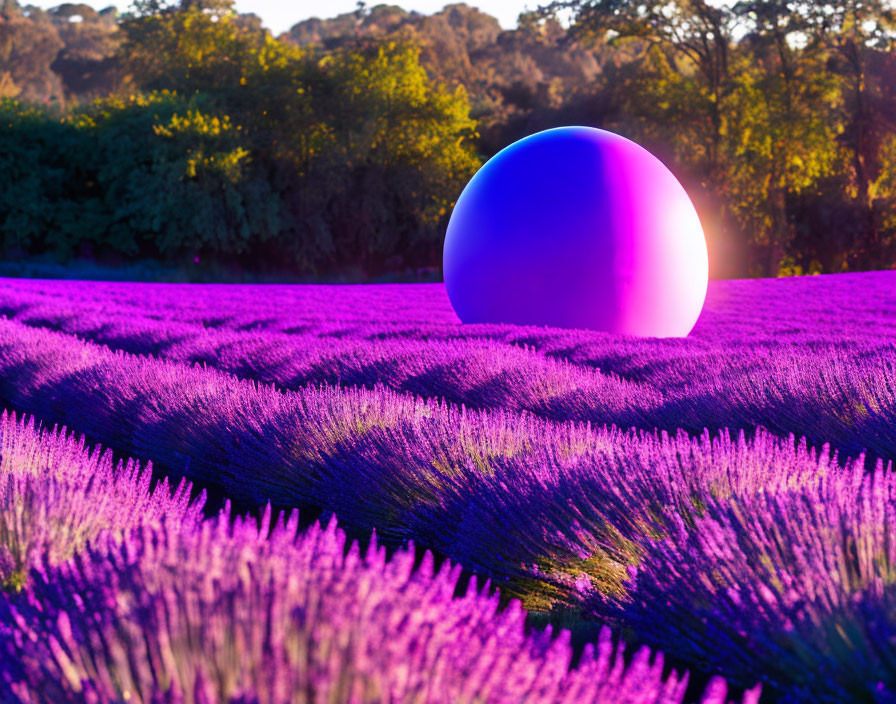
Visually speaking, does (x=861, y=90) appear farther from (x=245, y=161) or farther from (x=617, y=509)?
(x=617, y=509)

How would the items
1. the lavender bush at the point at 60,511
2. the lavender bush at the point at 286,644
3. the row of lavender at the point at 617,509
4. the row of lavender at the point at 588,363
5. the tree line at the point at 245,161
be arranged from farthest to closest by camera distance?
the tree line at the point at 245,161, the row of lavender at the point at 588,363, the lavender bush at the point at 60,511, the row of lavender at the point at 617,509, the lavender bush at the point at 286,644

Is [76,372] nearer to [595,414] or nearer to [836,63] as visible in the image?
[595,414]

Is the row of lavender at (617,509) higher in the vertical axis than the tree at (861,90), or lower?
lower

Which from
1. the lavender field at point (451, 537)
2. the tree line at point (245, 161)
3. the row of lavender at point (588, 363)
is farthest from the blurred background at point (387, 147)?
the lavender field at point (451, 537)

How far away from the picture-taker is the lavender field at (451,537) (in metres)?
1.20

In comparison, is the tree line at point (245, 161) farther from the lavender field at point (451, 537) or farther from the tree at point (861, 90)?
the lavender field at point (451, 537)

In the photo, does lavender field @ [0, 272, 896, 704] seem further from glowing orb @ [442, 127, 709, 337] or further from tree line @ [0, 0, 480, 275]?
tree line @ [0, 0, 480, 275]

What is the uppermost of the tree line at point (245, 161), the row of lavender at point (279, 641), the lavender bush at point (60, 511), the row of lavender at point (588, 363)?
the tree line at point (245, 161)

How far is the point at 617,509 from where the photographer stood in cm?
247

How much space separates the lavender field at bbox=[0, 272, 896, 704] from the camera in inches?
47.2

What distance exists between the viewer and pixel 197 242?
33594 millimetres

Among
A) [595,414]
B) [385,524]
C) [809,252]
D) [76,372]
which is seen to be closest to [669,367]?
[595,414]

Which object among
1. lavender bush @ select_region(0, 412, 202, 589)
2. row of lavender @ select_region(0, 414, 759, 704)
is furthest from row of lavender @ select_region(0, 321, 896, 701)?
lavender bush @ select_region(0, 412, 202, 589)

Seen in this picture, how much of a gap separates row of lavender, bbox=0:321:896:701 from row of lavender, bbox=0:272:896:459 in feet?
3.66
